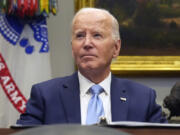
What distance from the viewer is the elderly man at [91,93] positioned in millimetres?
2574

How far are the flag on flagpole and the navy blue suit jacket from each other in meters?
1.93

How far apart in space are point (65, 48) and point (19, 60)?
105cm

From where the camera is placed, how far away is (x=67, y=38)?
560 centimetres

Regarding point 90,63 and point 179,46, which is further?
point 179,46

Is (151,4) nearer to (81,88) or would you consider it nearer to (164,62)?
(164,62)

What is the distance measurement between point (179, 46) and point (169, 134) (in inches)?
165

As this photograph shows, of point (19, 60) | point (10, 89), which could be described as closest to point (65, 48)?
point (19, 60)

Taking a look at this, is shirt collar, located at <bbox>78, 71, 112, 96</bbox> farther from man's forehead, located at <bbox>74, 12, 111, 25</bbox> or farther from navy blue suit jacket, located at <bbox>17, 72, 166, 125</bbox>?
man's forehead, located at <bbox>74, 12, 111, 25</bbox>

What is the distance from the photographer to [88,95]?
8.76 ft

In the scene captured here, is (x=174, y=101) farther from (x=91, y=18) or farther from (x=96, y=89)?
(x=91, y=18)

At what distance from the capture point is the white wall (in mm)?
5594

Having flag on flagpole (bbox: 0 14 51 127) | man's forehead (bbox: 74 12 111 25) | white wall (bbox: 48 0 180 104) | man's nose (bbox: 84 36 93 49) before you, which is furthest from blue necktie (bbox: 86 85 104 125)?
white wall (bbox: 48 0 180 104)

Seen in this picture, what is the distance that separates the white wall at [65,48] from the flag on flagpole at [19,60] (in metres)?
0.85

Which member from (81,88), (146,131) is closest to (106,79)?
(81,88)
